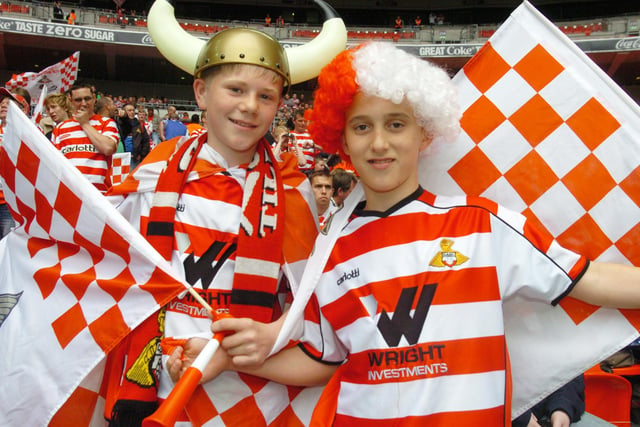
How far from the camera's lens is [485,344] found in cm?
136

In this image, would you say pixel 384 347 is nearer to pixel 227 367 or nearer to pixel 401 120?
pixel 227 367

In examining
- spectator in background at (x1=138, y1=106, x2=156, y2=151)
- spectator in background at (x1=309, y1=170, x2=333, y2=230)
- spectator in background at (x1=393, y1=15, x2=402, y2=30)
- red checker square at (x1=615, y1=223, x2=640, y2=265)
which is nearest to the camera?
red checker square at (x1=615, y1=223, x2=640, y2=265)

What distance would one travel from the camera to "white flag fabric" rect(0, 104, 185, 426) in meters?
1.58

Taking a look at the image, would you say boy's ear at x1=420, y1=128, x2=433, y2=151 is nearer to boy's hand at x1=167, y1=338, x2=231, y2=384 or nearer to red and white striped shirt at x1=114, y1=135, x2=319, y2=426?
red and white striped shirt at x1=114, y1=135, x2=319, y2=426

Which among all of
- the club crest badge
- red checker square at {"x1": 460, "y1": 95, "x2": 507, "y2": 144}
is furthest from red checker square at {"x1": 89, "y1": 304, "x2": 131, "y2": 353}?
red checker square at {"x1": 460, "y1": 95, "x2": 507, "y2": 144}

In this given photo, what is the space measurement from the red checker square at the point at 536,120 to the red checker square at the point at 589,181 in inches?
5.9

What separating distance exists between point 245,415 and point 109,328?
51 centimetres

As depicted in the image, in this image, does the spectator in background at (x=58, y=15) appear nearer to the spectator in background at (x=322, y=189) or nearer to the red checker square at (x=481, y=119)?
the spectator in background at (x=322, y=189)

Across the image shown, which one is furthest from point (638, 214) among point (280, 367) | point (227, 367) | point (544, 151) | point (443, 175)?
point (227, 367)

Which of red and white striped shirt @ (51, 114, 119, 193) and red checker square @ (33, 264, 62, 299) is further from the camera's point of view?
red and white striped shirt @ (51, 114, 119, 193)

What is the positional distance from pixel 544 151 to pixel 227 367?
48.3 inches

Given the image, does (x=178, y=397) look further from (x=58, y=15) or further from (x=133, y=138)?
(x=58, y=15)

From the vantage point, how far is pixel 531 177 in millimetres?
1661

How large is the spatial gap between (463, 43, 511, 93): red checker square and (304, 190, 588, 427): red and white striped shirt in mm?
504
